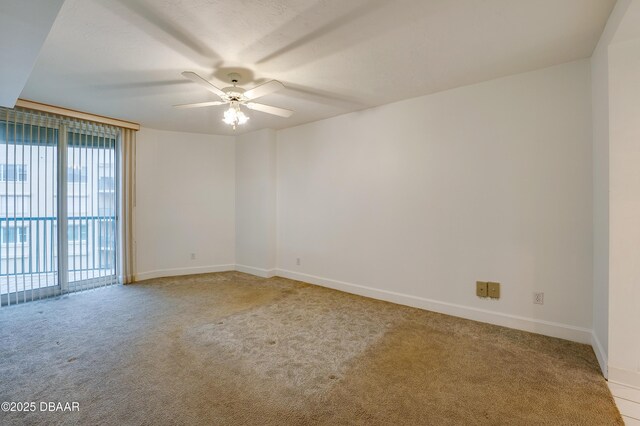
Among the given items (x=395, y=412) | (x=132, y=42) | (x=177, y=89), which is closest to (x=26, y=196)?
(x=177, y=89)

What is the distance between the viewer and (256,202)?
15.8ft

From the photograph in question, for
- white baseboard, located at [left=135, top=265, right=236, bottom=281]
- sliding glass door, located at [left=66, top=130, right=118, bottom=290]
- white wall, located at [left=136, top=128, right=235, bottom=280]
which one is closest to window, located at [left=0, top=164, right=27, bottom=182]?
sliding glass door, located at [left=66, top=130, right=118, bottom=290]

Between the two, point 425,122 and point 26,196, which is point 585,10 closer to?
point 425,122

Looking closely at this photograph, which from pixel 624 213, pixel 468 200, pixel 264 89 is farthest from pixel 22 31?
pixel 624 213

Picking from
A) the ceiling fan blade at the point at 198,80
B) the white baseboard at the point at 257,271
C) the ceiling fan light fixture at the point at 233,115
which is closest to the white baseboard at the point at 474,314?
the white baseboard at the point at 257,271

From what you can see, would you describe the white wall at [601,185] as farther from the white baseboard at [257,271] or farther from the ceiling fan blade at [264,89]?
the white baseboard at [257,271]

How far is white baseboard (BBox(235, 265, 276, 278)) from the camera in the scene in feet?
15.2

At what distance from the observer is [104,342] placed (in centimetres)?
249

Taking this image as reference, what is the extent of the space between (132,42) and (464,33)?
2.45 m

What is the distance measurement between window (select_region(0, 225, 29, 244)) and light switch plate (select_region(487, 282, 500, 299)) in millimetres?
5404

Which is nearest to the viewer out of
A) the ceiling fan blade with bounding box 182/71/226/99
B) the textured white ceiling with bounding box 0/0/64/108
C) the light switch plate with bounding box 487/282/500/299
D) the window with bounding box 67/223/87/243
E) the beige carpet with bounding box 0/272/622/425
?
the textured white ceiling with bounding box 0/0/64/108

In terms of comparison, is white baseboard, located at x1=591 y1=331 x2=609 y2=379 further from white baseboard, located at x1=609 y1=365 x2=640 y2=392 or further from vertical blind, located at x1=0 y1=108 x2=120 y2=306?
vertical blind, located at x1=0 y1=108 x2=120 y2=306

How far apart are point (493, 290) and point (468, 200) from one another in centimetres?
95

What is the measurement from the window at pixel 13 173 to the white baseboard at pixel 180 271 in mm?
1921
